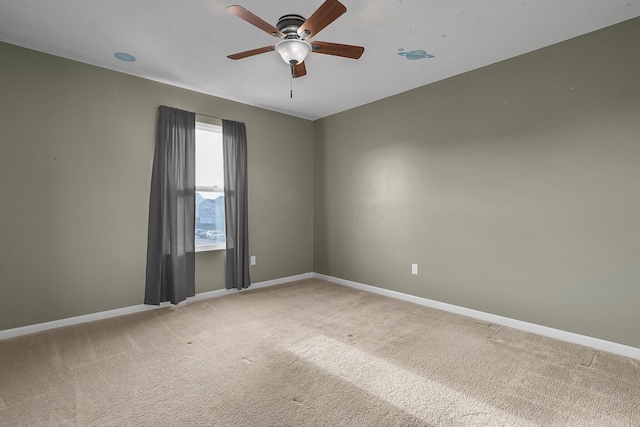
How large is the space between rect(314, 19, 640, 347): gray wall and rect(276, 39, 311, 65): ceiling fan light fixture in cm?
159

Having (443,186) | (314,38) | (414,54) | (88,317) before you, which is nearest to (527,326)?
(443,186)

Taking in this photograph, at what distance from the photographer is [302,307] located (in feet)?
12.2

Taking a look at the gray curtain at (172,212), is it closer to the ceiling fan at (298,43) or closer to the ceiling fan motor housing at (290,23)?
the ceiling fan at (298,43)

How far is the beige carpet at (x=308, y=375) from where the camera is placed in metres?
1.80

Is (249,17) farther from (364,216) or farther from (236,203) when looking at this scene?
(364,216)

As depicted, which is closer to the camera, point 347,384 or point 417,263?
point 347,384

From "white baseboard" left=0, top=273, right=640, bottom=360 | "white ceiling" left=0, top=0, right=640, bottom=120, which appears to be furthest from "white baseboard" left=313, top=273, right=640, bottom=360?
"white ceiling" left=0, top=0, right=640, bottom=120

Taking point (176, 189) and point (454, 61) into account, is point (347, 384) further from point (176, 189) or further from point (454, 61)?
point (454, 61)

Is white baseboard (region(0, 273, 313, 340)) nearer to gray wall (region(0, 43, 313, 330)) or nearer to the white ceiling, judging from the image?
gray wall (region(0, 43, 313, 330))

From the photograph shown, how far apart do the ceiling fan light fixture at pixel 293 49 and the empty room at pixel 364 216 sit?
0.02 metres

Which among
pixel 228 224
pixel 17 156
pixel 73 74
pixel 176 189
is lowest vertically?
pixel 228 224

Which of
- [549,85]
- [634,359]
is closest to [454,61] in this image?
[549,85]

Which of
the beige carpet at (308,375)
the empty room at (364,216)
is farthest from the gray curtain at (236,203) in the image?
the beige carpet at (308,375)

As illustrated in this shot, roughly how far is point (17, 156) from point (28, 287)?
118 cm
